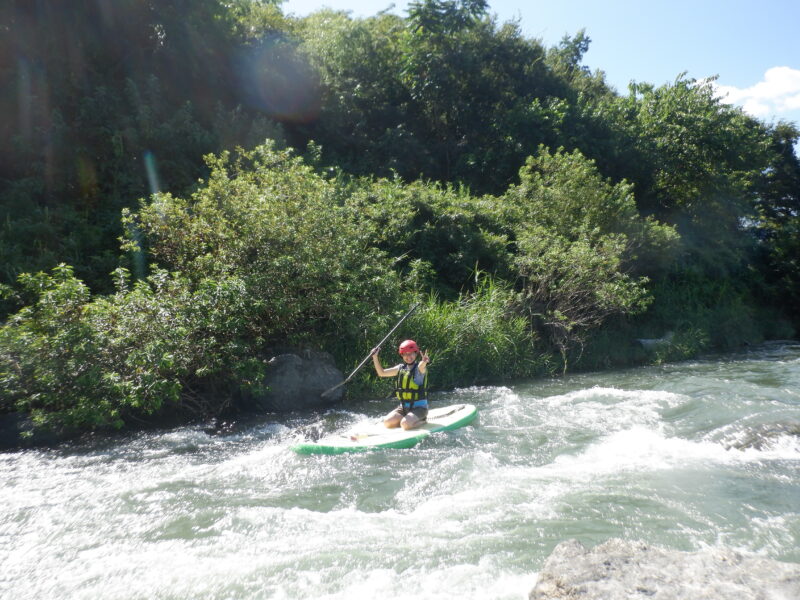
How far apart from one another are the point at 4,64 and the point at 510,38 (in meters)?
14.1

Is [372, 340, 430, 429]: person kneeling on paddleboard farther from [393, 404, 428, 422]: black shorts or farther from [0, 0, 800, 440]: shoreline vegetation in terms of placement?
[0, 0, 800, 440]: shoreline vegetation

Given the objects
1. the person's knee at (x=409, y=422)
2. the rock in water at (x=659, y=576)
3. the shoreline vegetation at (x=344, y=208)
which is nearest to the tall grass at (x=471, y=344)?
the shoreline vegetation at (x=344, y=208)

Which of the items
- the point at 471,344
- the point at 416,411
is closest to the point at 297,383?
the point at 416,411

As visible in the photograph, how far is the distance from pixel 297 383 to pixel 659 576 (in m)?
6.29

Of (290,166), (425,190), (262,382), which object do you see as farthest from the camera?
(425,190)

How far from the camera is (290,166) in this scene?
33.9ft

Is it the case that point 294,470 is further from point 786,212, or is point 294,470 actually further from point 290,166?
point 786,212

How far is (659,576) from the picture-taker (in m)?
2.81

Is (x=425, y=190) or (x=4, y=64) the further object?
(x=425, y=190)

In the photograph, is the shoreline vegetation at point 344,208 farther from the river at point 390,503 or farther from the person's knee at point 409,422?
the person's knee at point 409,422

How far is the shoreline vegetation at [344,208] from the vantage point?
7.85 m

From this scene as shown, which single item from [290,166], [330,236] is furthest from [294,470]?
[290,166]

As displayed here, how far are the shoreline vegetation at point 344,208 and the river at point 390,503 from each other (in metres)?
1.52

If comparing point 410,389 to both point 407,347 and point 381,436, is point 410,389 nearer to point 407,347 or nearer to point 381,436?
point 407,347
